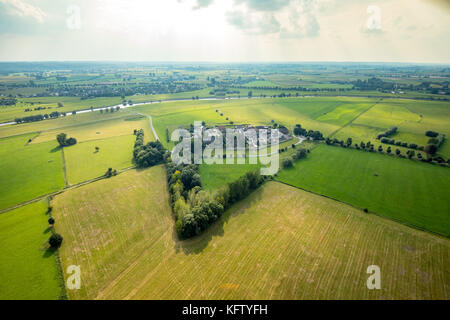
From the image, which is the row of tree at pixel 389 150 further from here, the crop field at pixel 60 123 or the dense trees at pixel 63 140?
the crop field at pixel 60 123

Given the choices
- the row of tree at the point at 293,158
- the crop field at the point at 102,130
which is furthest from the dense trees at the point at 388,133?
the crop field at the point at 102,130

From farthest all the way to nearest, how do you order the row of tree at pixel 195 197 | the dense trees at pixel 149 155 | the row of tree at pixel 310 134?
the row of tree at pixel 310 134
the dense trees at pixel 149 155
the row of tree at pixel 195 197

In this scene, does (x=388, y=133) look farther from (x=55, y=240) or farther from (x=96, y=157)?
(x=96, y=157)

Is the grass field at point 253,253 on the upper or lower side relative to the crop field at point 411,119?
lower

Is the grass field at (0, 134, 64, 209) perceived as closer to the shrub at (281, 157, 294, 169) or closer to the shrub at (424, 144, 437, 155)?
the shrub at (281, 157, 294, 169)

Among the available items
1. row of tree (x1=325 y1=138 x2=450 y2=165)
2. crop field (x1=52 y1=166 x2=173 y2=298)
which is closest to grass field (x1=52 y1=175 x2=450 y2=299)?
crop field (x1=52 y1=166 x2=173 y2=298)

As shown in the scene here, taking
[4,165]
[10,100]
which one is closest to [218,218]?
[4,165]

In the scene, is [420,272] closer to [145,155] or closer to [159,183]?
[159,183]
